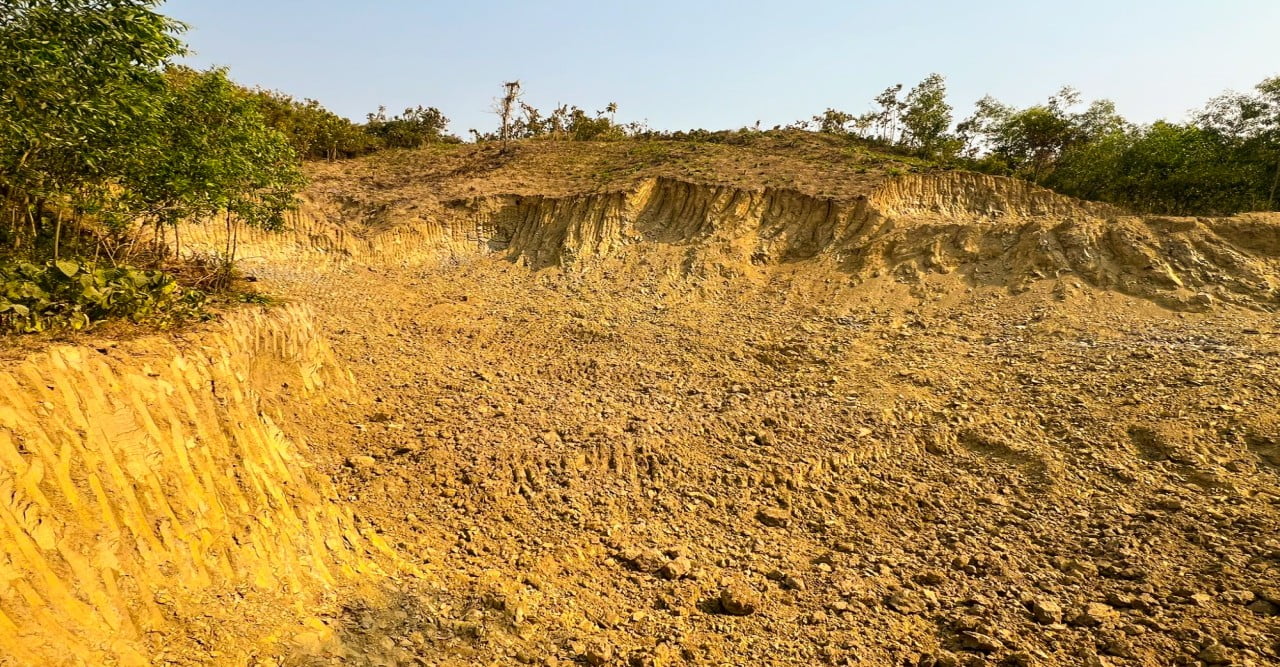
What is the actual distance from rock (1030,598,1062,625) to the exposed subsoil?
0.03m

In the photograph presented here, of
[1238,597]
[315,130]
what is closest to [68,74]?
[1238,597]

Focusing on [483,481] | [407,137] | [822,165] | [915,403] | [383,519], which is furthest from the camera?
[407,137]

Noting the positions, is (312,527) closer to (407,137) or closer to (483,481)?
(483,481)

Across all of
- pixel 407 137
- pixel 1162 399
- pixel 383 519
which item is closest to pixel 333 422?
pixel 383 519

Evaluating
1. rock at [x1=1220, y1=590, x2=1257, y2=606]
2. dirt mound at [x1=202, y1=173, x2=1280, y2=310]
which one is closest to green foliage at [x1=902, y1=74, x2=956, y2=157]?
dirt mound at [x1=202, y1=173, x2=1280, y2=310]

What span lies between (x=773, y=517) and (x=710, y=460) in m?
1.17

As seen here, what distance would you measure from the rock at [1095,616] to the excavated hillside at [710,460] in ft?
0.09

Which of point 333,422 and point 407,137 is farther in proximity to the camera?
point 407,137

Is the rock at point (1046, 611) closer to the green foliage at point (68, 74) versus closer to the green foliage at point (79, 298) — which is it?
the green foliage at point (79, 298)

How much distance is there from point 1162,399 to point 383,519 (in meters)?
Result: 10.4

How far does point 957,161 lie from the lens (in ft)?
64.0

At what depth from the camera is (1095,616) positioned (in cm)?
515

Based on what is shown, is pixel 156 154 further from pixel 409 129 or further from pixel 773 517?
pixel 409 129

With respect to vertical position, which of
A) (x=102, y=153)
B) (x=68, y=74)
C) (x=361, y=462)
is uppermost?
(x=68, y=74)
